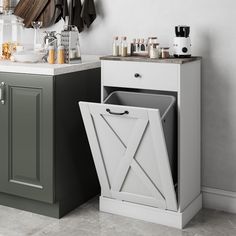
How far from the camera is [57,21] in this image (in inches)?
150

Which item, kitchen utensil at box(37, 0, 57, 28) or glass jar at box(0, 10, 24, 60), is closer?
glass jar at box(0, 10, 24, 60)

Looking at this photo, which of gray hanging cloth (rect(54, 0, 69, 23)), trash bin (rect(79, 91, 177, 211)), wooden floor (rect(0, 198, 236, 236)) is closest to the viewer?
trash bin (rect(79, 91, 177, 211))

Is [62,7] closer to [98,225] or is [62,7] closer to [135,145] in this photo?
[135,145]

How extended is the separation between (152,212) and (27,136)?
3.14 feet

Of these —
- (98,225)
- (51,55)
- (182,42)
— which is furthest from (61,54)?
(98,225)

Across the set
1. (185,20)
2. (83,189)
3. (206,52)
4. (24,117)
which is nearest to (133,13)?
(185,20)

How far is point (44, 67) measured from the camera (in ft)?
9.84

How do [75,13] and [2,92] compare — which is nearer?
[2,92]

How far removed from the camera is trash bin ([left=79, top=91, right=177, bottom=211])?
2.82m

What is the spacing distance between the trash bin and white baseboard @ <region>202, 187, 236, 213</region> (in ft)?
1.44

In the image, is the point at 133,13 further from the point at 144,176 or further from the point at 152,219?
the point at 152,219

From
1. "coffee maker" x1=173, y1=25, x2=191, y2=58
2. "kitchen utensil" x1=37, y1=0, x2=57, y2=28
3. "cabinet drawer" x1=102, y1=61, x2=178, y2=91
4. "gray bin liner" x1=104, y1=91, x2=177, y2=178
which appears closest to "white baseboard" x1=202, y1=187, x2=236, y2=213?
"gray bin liner" x1=104, y1=91, x2=177, y2=178

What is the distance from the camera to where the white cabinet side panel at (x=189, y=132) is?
116 inches

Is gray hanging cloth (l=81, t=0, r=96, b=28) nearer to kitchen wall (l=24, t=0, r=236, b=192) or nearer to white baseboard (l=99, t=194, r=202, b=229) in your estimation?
kitchen wall (l=24, t=0, r=236, b=192)
